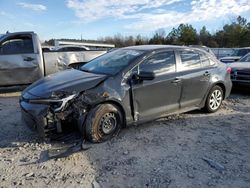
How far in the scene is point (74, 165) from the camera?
13.5ft

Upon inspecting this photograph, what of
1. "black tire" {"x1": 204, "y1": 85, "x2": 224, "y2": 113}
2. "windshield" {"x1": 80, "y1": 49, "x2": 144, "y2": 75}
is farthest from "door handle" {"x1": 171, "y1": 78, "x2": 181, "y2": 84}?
"black tire" {"x1": 204, "y1": 85, "x2": 224, "y2": 113}

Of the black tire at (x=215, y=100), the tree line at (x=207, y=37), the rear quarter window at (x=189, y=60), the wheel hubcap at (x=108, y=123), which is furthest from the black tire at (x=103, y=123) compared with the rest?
the tree line at (x=207, y=37)

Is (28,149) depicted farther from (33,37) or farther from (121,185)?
(33,37)

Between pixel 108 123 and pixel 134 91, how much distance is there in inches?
29.0

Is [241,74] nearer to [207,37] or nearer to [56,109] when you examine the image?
[56,109]

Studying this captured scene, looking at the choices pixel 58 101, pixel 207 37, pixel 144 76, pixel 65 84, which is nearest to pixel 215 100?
pixel 144 76

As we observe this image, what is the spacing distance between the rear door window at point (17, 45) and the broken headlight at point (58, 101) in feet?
15.3

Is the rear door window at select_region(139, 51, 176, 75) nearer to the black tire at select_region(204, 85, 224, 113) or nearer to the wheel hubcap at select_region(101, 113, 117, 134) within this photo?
the wheel hubcap at select_region(101, 113, 117, 134)

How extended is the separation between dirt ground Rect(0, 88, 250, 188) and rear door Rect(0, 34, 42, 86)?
2.97 meters

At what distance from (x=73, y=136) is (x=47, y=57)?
15.7ft

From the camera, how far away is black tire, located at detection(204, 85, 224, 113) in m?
6.66

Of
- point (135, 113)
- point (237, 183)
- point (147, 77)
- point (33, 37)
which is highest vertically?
point (33, 37)

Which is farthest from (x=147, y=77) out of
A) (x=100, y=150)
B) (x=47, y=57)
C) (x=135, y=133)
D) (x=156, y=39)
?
(x=156, y=39)

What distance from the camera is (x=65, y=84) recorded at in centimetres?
490
